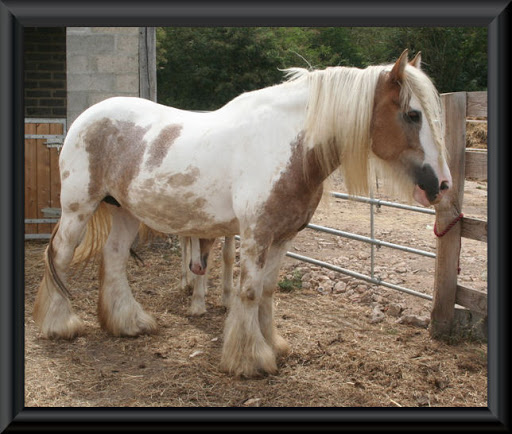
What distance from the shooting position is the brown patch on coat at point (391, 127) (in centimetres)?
308

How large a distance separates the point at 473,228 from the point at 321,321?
1.43m

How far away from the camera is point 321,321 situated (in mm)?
4621

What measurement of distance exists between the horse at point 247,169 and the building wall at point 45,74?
7297 mm

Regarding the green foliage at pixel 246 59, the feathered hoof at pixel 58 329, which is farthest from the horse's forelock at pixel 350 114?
the green foliage at pixel 246 59

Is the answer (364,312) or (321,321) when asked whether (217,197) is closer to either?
(321,321)

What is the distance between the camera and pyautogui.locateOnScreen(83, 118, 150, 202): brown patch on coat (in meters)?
3.81

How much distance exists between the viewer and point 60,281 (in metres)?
4.14

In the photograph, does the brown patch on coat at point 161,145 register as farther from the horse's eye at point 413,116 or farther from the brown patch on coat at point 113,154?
the horse's eye at point 413,116

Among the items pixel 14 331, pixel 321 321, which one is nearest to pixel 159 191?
pixel 14 331

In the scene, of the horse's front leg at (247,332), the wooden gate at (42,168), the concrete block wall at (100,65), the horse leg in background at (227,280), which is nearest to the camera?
the horse's front leg at (247,332)

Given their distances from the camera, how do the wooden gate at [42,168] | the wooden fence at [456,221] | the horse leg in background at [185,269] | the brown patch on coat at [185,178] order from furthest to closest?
1. the wooden gate at [42,168]
2. the horse leg in background at [185,269]
3. the wooden fence at [456,221]
4. the brown patch on coat at [185,178]

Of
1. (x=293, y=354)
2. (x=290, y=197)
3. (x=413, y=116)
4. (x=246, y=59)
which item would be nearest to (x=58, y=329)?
(x=293, y=354)

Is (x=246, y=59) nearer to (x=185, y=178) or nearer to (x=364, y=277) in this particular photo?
(x=364, y=277)

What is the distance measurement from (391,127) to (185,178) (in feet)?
4.32
